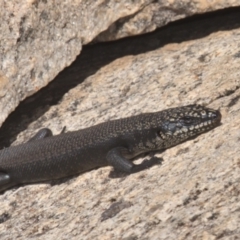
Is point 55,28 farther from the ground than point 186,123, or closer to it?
farther from the ground

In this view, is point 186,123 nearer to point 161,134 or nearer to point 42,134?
point 161,134

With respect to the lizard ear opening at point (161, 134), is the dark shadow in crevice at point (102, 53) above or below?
above

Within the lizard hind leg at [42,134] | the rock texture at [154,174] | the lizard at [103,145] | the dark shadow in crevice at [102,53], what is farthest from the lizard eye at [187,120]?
the dark shadow in crevice at [102,53]

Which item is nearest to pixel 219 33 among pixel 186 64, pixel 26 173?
pixel 186 64

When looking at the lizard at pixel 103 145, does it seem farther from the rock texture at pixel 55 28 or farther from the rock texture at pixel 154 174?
the rock texture at pixel 55 28

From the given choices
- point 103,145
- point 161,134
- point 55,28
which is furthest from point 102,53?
point 161,134

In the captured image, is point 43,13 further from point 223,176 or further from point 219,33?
point 223,176
